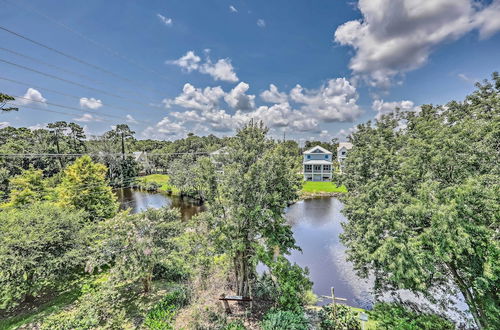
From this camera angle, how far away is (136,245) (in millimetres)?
9648

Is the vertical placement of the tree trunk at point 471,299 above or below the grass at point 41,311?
above

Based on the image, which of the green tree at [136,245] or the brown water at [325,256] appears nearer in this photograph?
the green tree at [136,245]

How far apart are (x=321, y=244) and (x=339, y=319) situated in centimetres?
1076

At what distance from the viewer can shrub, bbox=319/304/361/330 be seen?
7.91m

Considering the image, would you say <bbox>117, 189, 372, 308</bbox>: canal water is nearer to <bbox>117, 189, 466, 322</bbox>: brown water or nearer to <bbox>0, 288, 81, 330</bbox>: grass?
<bbox>117, 189, 466, 322</bbox>: brown water

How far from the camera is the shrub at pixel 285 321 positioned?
7195 mm

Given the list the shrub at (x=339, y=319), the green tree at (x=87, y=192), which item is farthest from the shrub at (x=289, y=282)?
the green tree at (x=87, y=192)

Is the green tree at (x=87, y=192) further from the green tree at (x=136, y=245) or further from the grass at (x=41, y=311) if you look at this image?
the green tree at (x=136, y=245)

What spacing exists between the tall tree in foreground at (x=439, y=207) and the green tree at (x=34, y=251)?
524 inches


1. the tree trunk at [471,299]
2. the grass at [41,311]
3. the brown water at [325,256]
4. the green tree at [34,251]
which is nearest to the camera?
the tree trunk at [471,299]

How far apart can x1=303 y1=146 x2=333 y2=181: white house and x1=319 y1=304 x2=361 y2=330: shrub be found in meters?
39.9

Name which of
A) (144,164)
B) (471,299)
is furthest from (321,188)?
(144,164)

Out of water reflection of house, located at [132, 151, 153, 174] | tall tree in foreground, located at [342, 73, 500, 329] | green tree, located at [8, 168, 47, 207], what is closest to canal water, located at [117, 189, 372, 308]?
tall tree in foreground, located at [342, 73, 500, 329]

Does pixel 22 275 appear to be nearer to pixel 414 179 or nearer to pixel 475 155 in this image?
pixel 414 179
